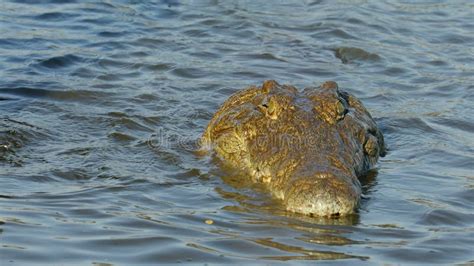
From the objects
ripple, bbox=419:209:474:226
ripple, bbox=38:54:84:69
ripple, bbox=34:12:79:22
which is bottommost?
ripple, bbox=419:209:474:226

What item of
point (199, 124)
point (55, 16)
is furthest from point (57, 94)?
point (55, 16)

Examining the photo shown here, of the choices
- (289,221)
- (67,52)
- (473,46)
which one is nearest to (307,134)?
(289,221)

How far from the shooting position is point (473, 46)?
13.3 metres

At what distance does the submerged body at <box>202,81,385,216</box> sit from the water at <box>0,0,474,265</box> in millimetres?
169

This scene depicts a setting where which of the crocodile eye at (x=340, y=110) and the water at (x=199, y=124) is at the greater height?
the crocodile eye at (x=340, y=110)

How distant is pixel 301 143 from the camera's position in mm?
7598

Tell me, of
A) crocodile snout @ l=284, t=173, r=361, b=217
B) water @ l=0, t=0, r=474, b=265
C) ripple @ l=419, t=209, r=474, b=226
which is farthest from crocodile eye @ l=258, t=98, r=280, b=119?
ripple @ l=419, t=209, r=474, b=226

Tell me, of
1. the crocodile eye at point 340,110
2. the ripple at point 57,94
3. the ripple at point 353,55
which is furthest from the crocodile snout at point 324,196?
the ripple at point 353,55

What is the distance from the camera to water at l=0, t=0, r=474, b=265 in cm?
610

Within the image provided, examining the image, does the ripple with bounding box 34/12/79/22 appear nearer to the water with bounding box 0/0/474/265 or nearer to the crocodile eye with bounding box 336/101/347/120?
the water with bounding box 0/0/474/265

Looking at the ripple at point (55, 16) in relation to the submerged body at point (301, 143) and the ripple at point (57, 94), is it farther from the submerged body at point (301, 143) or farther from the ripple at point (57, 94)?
the submerged body at point (301, 143)

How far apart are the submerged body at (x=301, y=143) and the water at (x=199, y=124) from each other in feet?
0.55

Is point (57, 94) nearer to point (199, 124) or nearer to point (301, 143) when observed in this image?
point (199, 124)

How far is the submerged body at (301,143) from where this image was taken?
6.78 metres
